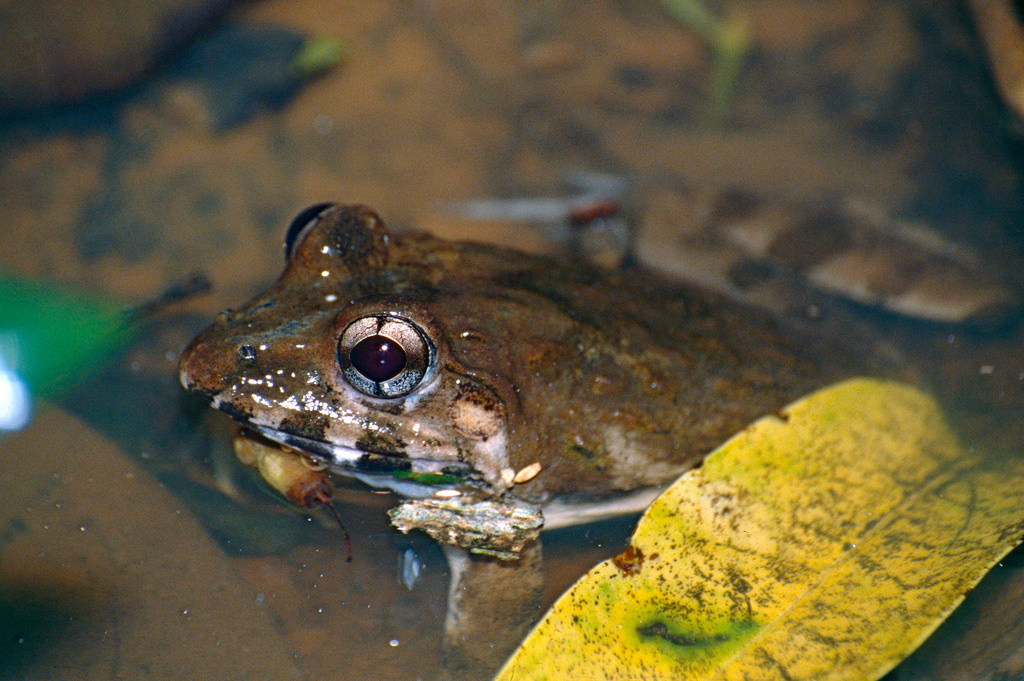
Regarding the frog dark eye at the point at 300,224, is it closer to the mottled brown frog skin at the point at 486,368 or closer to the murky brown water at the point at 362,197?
the mottled brown frog skin at the point at 486,368

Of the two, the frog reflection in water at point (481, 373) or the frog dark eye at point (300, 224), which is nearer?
the frog reflection in water at point (481, 373)

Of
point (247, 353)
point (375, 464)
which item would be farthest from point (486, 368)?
point (247, 353)

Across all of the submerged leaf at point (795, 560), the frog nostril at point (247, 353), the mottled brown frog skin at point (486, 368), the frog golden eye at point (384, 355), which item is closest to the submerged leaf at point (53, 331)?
the mottled brown frog skin at point (486, 368)

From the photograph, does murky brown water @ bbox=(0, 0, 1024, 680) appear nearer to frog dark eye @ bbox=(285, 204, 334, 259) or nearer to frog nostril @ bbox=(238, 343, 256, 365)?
frog nostril @ bbox=(238, 343, 256, 365)

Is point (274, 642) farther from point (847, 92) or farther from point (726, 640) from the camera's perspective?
point (847, 92)

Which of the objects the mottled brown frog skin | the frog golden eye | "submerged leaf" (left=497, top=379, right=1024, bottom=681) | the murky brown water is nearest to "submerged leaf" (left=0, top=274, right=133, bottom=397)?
the murky brown water

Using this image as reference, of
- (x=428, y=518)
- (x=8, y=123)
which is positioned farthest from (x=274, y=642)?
(x=8, y=123)

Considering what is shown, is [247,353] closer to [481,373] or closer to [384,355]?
[384,355]

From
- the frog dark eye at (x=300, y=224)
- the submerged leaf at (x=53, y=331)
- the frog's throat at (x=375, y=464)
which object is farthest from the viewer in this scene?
the submerged leaf at (x=53, y=331)
